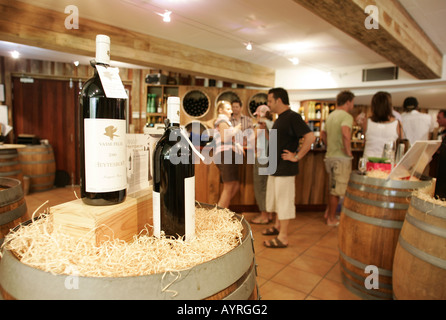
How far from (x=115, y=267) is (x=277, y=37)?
4820mm

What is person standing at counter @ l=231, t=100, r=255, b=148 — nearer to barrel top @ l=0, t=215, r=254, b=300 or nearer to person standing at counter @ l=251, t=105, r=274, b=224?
person standing at counter @ l=251, t=105, r=274, b=224

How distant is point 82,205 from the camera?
76cm

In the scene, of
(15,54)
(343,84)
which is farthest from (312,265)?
(15,54)

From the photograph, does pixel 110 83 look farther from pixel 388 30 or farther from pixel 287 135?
pixel 388 30

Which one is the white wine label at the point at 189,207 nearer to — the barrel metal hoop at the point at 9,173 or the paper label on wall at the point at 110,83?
the paper label on wall at the point at 110,83

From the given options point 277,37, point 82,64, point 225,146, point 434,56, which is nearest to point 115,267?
point 225,146

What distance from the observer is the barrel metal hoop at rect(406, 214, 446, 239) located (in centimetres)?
135

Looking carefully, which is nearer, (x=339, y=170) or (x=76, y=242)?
(x=76, y=242)

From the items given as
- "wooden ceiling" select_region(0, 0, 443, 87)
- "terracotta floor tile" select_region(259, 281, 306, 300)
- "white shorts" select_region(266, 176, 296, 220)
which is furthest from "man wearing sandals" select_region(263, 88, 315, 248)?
"wooden ceiling" select_region(0, 0, 443, 87)

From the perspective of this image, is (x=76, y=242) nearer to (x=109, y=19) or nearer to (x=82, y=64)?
(x=109, y=19)

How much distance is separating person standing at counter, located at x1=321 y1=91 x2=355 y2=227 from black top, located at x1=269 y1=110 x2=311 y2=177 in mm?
1032

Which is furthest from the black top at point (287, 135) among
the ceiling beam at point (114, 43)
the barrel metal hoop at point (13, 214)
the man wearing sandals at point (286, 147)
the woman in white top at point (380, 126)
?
the ceiling beam at point (114, 43)

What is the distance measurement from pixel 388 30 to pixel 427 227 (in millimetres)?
2766

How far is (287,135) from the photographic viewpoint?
2.88 meters
